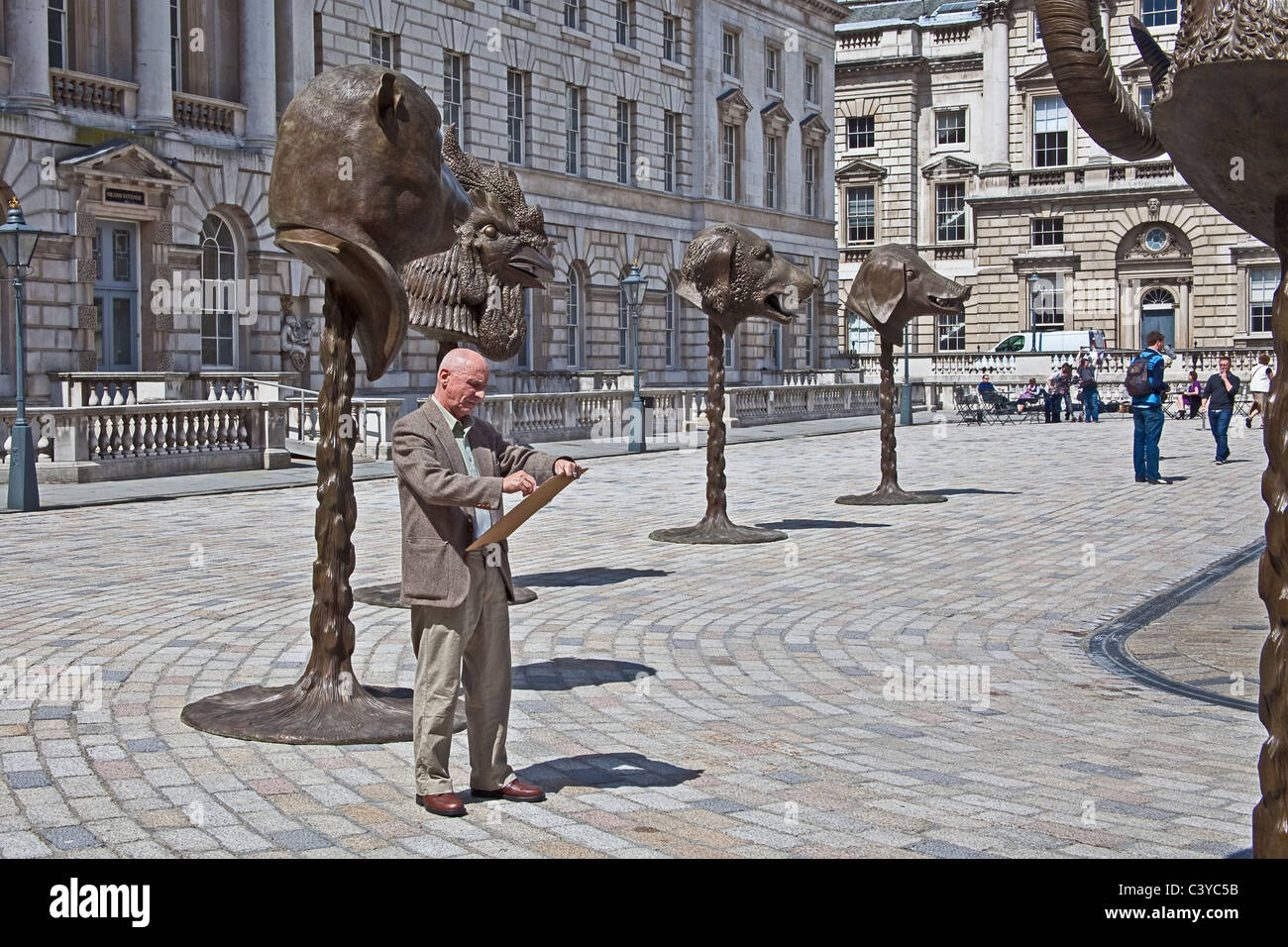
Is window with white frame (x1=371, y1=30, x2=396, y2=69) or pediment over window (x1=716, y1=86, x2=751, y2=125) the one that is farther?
pediment over window (x1=716, y1=86, x2=751, y2=125)

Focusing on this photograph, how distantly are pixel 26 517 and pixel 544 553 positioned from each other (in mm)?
6796

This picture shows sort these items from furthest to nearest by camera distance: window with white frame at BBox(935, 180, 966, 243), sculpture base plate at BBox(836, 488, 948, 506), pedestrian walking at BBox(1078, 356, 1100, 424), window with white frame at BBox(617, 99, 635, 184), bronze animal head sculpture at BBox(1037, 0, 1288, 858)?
window with white frame at BBox(935, 180, 966, 243)
window with white frame at BBox(617, 99, 635, 184)
pedestrian walking at BBox(1078, 356, 1100, 424)
sculpture base plate at BBox(836, 488, 948, 506)
bronze animal head sculpture at BBox(1037, 0, 1288, 858)

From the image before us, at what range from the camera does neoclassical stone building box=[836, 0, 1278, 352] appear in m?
58.0

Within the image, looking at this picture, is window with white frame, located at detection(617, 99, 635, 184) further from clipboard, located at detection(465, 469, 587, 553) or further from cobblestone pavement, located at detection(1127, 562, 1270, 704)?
clipboard, located at detection(465, 469, 587, 553)

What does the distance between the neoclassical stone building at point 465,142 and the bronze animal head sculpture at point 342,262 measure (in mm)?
21116

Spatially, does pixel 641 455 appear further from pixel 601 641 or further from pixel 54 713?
pixel 54 713

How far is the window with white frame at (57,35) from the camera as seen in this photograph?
27.8 metres

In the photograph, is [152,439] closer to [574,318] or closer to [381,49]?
[381,49]

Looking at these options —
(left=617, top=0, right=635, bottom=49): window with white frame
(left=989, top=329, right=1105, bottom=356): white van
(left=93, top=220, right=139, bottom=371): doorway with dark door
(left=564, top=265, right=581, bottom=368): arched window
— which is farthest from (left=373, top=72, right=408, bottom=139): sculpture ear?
(left=989, top=329, right=1105, bottom=356): white van

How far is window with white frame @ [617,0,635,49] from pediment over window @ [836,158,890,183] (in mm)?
24240

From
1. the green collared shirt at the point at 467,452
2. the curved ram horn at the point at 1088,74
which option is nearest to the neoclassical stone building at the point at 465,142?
the green collared shirt at the point at 467,452

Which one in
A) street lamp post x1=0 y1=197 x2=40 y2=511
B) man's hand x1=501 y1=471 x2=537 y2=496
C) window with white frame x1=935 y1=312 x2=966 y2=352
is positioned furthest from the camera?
window with white frame x1=935 y1=312 x2=966 y2=352

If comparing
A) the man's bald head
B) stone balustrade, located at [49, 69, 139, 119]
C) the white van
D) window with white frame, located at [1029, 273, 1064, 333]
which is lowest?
the man's bald head

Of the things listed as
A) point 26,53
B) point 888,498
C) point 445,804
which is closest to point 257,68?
point 26,53
